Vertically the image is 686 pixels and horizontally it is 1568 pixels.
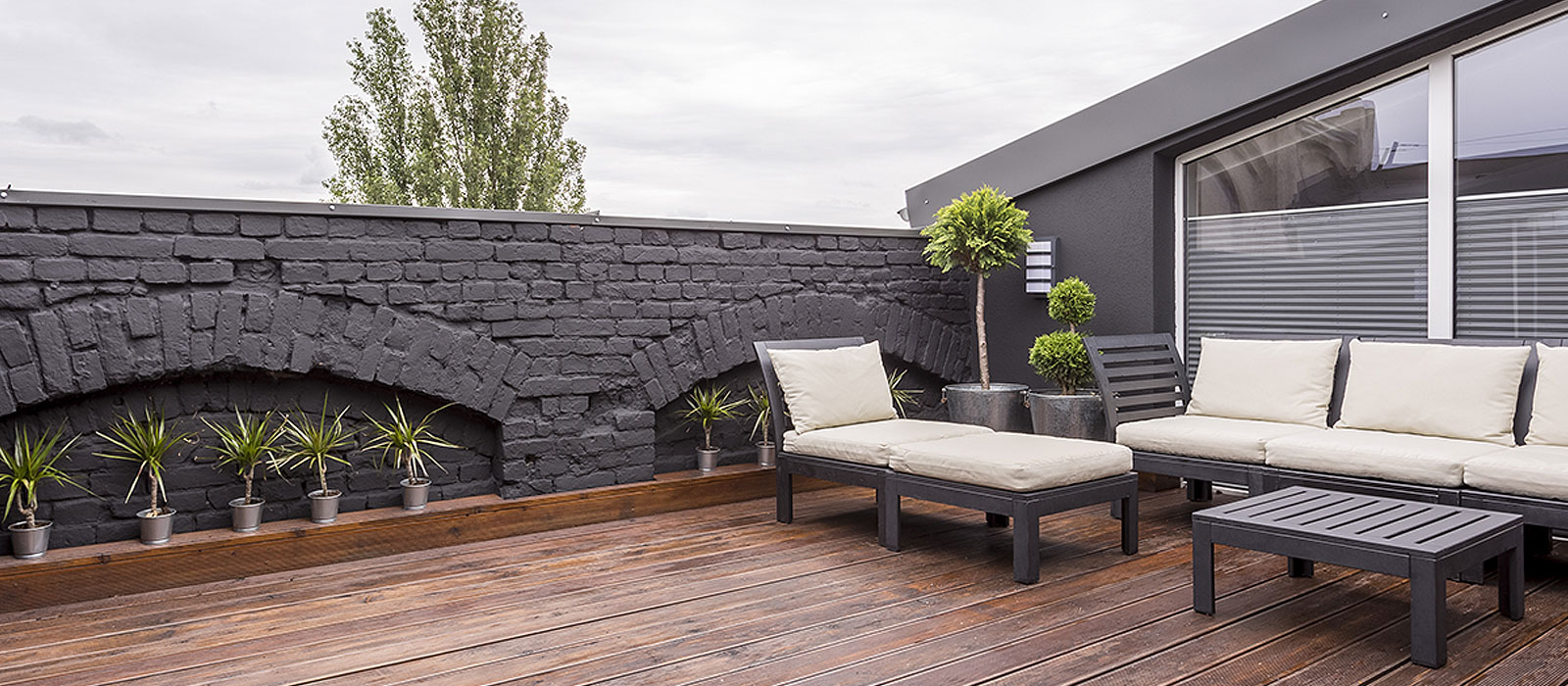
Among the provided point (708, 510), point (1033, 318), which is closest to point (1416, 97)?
point (1033, 318)

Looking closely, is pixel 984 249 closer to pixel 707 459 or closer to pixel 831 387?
pixel 831 387

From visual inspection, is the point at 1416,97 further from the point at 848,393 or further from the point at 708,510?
the point at 708,510

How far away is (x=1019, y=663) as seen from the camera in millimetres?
2768

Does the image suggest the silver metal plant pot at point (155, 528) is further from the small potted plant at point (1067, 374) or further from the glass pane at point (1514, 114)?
the glass pane at point (1514, 114)

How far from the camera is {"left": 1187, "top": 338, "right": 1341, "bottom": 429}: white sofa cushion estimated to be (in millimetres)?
4605

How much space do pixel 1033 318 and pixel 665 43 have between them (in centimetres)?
503

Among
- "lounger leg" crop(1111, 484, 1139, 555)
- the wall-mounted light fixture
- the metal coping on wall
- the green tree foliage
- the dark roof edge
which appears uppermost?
the green tree foliage

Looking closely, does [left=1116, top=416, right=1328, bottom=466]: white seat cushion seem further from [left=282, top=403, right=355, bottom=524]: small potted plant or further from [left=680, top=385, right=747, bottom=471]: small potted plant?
[left=282, top=403, right=355, bottom=524]: small potted plant

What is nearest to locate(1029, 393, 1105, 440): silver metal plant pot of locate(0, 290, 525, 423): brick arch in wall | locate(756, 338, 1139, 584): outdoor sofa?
locate(756, 338, 1139, 584): outdoor sofa

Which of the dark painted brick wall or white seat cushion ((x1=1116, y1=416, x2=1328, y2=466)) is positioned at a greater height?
the dark painted brick wall

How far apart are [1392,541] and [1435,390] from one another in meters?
1.70

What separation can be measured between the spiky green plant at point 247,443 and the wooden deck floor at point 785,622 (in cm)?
50

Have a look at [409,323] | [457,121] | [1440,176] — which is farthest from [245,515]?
[457,121]

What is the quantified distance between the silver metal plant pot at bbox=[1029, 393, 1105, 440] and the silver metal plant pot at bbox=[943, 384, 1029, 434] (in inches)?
8.7
